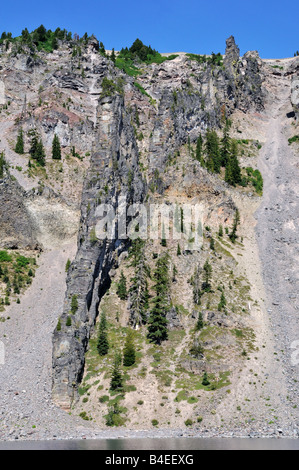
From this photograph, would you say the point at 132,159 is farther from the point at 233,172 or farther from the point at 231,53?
the point at 231,53

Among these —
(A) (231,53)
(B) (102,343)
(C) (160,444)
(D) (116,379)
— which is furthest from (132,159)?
(A) (231,53)

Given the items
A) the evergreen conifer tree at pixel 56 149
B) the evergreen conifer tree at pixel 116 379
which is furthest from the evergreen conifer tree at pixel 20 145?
the evergreen conifer tree at pixel 116 379

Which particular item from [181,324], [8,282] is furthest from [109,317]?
[8,282]

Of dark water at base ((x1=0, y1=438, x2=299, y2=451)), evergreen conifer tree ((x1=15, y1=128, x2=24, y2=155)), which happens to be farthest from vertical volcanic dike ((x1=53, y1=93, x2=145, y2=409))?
evergreen conifer tree ((x1=15, y1=128, x2=24, y2=155))

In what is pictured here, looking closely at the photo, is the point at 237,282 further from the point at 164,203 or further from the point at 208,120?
the point at 208,120

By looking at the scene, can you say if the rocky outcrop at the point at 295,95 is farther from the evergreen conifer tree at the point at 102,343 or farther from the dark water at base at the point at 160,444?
the dark water at base at the point at 160,444

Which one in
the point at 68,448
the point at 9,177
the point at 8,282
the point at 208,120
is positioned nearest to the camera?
the point at 68,448

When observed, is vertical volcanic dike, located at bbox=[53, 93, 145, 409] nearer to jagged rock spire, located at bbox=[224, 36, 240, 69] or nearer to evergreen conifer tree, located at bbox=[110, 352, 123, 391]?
evergreen conifer tree, located at bbox=[110, 352, 123, 391]
